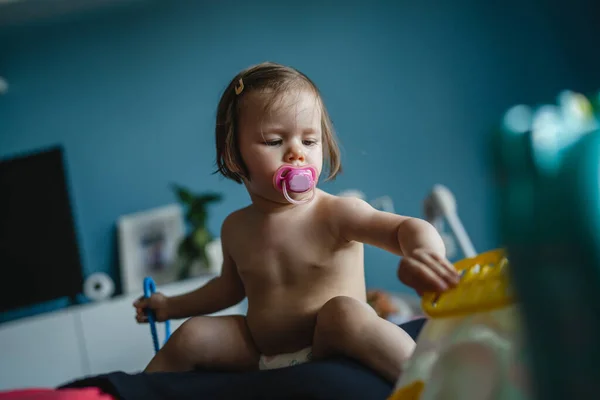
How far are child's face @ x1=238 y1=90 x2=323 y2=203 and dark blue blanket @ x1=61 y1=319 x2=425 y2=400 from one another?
24cm

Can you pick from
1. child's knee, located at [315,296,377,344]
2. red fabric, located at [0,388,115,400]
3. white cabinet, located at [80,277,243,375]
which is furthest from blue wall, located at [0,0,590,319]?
red fabric, located at [0,388,115,400]

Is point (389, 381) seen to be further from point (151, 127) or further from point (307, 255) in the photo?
point (151, 127)

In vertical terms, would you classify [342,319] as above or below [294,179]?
below

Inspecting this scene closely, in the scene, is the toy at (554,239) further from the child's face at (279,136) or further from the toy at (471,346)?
the child's face at (279,136)

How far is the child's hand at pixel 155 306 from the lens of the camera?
0.94 meters

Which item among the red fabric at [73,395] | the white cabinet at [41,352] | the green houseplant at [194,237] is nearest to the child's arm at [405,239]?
the red fabric at [73,395]

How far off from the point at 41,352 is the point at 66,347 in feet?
0.30

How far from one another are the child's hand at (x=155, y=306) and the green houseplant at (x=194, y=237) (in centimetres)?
145

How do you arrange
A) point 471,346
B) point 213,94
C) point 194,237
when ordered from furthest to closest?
1. point 213,94
2. point 194,237
3. point 471,346

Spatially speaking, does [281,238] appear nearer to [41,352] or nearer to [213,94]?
[41,352]

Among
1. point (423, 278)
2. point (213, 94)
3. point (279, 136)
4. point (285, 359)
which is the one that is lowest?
point (285, 359)

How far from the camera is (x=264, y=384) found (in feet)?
2.01

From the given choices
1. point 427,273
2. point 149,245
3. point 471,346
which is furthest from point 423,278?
point 149,245

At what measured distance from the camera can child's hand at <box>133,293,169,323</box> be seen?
→ 37.0 inches
